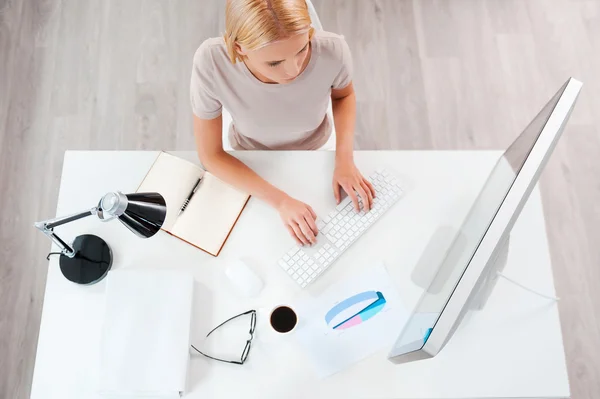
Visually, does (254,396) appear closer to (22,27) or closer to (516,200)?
(516,200)

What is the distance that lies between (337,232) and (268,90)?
0.40 metres

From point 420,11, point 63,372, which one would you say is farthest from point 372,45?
point 63,372

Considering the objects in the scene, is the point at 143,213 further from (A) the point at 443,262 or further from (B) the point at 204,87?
(A) the point at 443,262

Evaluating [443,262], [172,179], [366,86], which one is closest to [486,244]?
[443,262]

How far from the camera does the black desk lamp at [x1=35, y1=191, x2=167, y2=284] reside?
0.96 metres

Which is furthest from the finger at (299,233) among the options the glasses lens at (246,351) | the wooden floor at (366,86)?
the wooden floor at (366,86)

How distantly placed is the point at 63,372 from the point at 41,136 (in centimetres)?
136

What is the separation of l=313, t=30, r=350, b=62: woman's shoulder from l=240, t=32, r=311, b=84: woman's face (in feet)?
0.45

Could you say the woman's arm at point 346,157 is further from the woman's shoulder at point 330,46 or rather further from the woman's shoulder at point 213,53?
the woman's shoulder at point 213,53

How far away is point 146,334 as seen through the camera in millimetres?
1150

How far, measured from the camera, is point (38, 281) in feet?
6.48

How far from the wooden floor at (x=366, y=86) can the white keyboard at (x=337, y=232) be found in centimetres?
90

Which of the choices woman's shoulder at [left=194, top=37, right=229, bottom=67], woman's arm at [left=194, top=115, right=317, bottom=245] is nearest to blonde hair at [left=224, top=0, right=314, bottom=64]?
woman's shoulder at [left=194, top=37, right=229, bottom=67]

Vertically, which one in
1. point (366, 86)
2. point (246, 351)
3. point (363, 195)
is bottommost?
point (246, 351)
